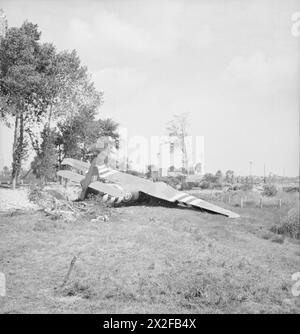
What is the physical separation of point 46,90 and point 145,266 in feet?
19.5

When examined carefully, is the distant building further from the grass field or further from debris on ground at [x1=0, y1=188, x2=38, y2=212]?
debris on ground at [x1=0, y1=188, x2=38, y2=212]

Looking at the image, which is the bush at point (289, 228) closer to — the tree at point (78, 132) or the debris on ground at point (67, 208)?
the debris on ground at point (67, 208)

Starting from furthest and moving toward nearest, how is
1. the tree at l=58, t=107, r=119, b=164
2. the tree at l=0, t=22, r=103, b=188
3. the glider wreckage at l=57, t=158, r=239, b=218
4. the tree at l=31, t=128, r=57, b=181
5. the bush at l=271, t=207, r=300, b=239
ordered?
the glider wreckage at l=57, t=158, r=239, b=218
the bush at l=271, t=207, r=300, b=239
the tree at l=31, t=128, r=57, b=181
the tree at l=58, t=107, r=119, b=164
the tree at l=0, t=22, r=103, b=188

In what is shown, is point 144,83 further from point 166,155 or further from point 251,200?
point 251,200

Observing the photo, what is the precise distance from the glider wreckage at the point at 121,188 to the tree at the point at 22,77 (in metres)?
4.84

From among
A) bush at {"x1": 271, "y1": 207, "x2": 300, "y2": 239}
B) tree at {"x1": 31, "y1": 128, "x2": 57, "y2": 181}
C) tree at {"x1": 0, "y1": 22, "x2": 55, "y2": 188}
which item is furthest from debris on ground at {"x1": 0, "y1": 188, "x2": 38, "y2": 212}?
bush at {"x1": 271, "y1": 207, "x2": 300, "y2": 239}

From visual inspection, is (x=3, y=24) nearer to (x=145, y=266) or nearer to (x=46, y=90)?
(x=46, y=90)

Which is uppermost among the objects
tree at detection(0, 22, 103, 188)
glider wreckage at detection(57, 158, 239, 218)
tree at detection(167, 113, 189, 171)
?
tree at detection(0, 22, 103, 188)

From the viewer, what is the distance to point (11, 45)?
9000mm

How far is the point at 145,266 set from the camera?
7934 millimetres

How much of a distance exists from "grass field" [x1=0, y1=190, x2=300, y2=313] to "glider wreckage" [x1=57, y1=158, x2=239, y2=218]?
210cm

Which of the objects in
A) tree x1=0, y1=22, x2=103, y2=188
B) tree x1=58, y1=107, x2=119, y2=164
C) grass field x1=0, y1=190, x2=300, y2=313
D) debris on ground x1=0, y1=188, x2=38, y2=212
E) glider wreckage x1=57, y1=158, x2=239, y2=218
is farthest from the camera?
glider wreckage x1=57, y1=158, x2=239, y2=218

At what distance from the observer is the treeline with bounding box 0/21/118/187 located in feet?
29.9
